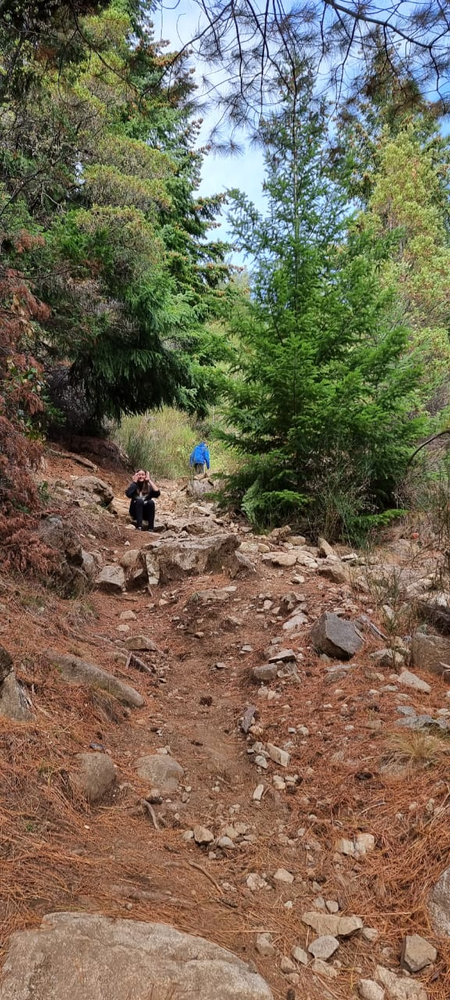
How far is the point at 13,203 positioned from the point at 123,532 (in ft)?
16.5

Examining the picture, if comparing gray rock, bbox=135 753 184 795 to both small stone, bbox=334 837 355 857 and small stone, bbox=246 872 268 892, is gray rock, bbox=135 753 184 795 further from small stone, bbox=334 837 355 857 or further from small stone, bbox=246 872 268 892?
small stone, bbox=334 837 355 857

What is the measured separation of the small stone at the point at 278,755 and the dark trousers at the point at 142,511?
18.3 ft

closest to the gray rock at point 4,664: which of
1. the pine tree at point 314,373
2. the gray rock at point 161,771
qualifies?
the gray rock at point 161,771

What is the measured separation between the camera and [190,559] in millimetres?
5895

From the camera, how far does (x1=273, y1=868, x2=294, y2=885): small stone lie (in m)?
2.01

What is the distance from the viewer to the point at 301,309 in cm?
744

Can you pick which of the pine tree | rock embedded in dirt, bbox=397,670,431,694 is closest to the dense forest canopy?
the pine tree

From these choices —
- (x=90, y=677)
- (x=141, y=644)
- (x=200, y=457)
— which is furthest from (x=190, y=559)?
(x=200, y=457)

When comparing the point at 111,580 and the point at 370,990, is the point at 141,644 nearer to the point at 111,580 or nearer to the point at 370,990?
the point at 111,580

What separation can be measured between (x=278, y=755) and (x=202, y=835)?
71 centimetres

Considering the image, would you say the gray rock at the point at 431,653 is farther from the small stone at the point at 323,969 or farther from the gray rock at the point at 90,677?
the small stone at the point at 323,969

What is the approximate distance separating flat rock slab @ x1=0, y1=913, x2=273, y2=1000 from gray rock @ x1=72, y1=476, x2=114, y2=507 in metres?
7.25

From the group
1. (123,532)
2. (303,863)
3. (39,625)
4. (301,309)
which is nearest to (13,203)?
(301,309)

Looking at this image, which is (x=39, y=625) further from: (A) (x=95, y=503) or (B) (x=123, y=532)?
(A) (x=95, y=503)
